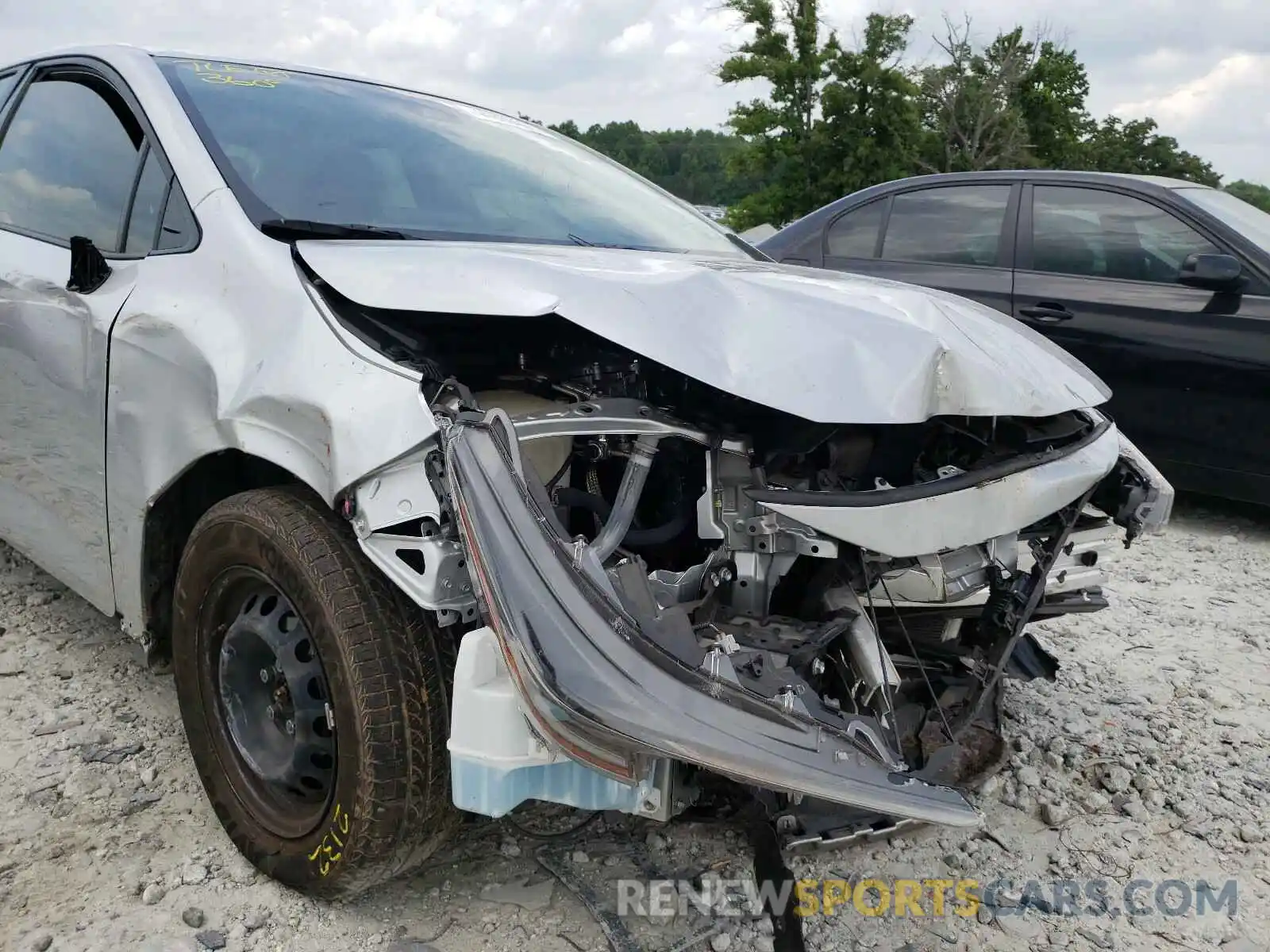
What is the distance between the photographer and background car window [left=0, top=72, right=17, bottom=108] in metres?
3.07

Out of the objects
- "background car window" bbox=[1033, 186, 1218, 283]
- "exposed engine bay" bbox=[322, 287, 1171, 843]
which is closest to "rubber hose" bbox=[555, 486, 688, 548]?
"exposed engine bay" bbox=[322, 287, 1171, 843]

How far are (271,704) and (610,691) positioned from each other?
90cm

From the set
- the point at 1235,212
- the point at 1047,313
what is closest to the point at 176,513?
the point at 1047,313

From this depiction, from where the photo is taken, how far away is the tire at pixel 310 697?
173cm

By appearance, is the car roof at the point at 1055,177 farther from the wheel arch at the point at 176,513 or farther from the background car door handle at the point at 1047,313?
the wheel arch at the point at 176,513

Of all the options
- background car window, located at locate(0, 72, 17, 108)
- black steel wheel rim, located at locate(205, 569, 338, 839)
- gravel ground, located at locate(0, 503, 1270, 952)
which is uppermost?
background car window, located at locate(0, 72, 17, 108)

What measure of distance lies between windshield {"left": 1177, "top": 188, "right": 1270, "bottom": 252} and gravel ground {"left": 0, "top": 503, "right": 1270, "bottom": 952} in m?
2.25

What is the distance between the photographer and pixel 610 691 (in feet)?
4.76

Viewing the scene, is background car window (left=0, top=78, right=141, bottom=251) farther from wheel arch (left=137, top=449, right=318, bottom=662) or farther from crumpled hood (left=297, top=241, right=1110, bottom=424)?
crumpled hood (left=297, top=241, right=1110, bottom=424)

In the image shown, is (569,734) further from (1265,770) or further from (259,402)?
(1265,770)

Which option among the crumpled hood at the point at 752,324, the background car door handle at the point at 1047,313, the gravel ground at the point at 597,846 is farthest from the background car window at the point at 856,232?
the crumpled hood at the point at 752,324

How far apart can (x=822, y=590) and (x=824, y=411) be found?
1.49 ft

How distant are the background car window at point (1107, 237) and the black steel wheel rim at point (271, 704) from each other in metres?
4.15

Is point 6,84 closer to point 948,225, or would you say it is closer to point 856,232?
point 856,232
